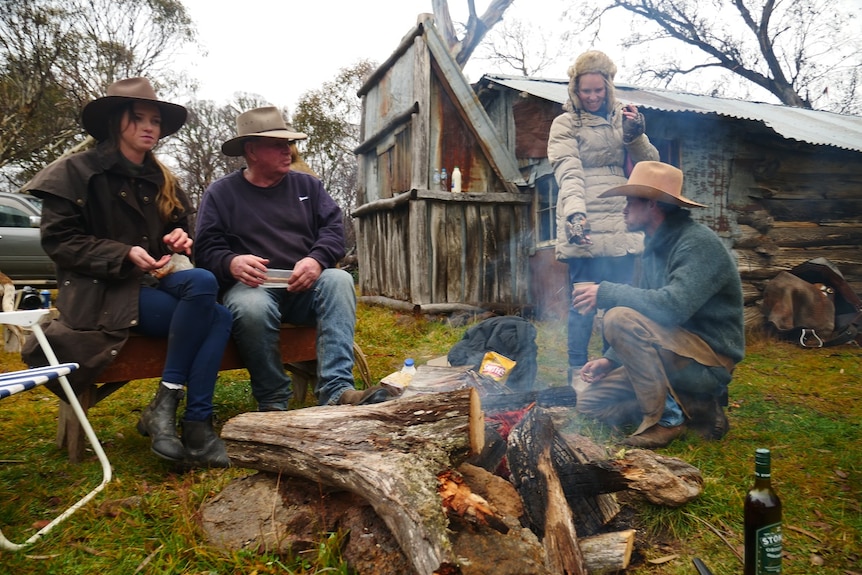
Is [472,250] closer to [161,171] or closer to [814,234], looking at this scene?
[161,171]

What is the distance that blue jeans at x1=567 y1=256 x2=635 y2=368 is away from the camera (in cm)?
400

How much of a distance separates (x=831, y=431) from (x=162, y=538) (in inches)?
147

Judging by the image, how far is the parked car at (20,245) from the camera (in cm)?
1028

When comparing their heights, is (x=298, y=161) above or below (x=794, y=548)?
above

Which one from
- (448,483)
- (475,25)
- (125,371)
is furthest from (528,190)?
(475,25)

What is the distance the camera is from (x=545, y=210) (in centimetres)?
736

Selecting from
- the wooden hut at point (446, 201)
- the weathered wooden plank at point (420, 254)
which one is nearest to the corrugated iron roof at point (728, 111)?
the wooden hut at point (446, 201)

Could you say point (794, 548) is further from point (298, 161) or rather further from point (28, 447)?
point (298, 161)

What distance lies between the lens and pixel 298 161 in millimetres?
4906

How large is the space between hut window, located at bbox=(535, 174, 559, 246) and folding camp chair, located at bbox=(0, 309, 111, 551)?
579cm

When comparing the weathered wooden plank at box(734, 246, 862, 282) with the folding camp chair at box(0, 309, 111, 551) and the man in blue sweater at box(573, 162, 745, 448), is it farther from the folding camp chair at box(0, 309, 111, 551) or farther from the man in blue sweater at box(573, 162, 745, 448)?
the folding camp chair at box(0, 309, 111, 551)

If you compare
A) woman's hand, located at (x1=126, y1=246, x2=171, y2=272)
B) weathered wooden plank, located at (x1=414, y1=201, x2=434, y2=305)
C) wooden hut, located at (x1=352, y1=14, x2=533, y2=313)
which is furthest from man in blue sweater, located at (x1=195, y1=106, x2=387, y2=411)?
wooden hut, located at (x1=352, y1=14, x2=533, y2=313)

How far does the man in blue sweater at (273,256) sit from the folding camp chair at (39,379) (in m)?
0.84

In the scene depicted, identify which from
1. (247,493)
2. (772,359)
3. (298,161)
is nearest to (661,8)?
(772,359)
